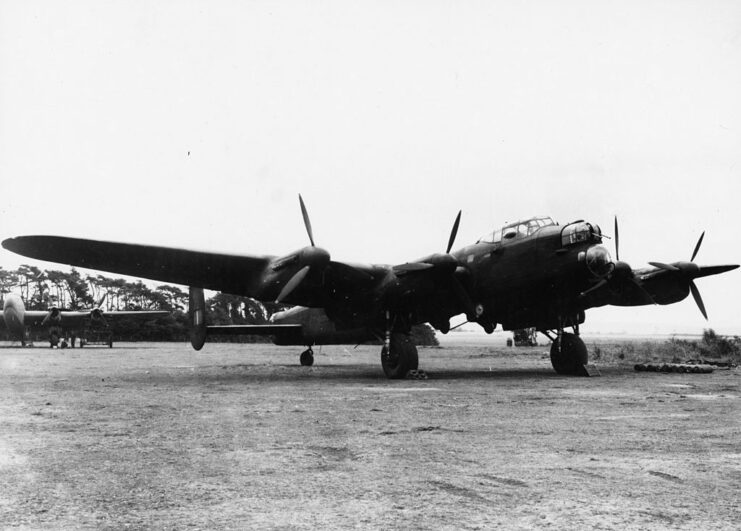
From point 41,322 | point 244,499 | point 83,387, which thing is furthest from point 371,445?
point 41,322

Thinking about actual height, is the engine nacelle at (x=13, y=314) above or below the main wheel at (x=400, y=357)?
above

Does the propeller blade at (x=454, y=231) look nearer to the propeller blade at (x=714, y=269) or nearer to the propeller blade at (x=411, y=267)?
the propeller blade at (x=411, y=267)

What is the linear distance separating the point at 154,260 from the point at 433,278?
6.67 m

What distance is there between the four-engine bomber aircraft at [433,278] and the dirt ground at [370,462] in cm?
415

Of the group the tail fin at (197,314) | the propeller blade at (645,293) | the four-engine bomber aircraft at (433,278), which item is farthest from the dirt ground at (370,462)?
the tail fin at (197,314)

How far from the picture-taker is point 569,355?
17.8m

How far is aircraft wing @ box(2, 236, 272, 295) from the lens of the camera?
14.3 meters

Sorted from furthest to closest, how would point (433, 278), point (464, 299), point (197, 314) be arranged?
point (197, 314), point (464, 299), point (433, 278)

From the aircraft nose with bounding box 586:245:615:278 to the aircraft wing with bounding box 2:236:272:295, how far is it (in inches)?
298

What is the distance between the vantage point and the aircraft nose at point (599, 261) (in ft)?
48.7

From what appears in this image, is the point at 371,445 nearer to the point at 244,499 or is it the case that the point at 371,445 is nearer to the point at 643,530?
the point at 244,499

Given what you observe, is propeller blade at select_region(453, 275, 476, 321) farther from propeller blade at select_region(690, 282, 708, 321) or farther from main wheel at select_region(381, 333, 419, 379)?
propeller blade at select_region(690, 282, 708, 321)

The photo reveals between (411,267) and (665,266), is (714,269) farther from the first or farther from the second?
(411,267)

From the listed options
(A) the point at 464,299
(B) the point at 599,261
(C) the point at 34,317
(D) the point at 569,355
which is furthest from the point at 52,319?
(B) the point at 599,261
